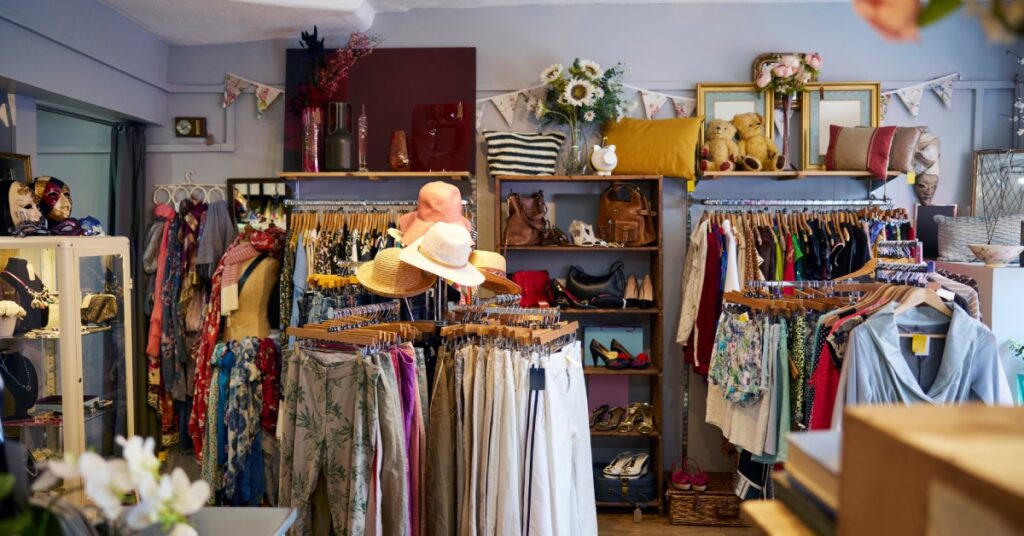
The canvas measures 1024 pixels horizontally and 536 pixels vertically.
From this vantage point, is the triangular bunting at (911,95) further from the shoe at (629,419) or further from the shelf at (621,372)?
the shoe at (629,419)

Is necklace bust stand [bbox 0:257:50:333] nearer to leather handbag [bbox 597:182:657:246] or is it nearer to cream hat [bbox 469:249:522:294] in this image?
cream hat [bbox 469:249:522:294]

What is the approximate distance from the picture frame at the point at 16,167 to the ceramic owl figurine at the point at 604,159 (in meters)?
2.95

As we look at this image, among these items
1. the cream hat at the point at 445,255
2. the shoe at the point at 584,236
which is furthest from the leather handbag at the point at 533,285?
the cream hat at the point at 445,255

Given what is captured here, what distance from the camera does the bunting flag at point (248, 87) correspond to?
4.75 meters

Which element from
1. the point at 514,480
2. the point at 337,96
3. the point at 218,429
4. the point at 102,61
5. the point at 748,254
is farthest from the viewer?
the point at 337,96

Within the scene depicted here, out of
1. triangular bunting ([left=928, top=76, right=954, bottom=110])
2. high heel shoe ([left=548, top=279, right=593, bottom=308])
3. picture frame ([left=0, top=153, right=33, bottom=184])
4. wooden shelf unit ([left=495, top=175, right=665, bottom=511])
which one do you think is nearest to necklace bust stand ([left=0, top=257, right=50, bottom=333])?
picture frame ([left=0, top=153, right=33, bottom=184])

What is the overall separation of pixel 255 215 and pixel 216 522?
3375 mm

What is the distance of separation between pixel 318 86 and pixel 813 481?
13.8 feet

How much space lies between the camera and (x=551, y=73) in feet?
14.6

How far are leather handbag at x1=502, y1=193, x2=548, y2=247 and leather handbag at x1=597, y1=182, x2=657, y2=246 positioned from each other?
39 centimetres

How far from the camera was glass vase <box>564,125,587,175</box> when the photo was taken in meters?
4.54

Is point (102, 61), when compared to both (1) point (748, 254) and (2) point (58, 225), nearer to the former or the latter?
(2) point (58, 225)

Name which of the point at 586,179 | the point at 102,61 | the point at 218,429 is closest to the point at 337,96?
the point at 102,61

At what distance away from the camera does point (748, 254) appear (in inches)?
172
